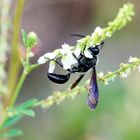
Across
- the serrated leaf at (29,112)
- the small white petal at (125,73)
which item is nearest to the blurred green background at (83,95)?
the serrated leaf at (29,112)

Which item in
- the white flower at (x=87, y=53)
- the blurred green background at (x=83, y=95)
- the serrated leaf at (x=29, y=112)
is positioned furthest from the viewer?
the blurred green background at (x=83, y=95)

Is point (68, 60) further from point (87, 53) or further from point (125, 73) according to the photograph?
point (125, 73)

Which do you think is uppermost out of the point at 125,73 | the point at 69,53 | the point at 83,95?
the point at 83,95

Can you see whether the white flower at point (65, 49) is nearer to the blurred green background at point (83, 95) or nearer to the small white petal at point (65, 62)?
the small white petal at point (65, 62)

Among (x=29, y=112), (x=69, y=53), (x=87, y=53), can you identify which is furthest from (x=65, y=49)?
(x=29, y=112)

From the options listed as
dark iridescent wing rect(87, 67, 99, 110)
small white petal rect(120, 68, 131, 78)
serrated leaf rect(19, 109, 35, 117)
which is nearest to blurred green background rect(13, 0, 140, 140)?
serrated leaf rect(19, 109, 35, 117)

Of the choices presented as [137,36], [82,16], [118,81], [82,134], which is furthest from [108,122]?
[82,16]
